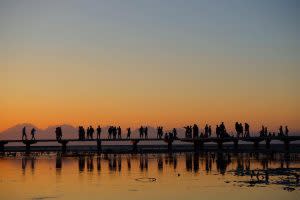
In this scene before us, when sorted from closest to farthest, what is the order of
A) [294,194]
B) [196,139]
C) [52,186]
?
[294,194]
[52,186]
[196,139]

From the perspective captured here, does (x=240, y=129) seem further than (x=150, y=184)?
Yes

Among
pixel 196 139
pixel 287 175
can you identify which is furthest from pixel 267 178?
pixel 196 139

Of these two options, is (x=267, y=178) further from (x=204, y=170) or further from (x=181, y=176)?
(x=204, y=170)

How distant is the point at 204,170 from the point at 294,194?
2136 cm

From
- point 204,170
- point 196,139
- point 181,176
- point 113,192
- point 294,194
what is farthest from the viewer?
point 196,139

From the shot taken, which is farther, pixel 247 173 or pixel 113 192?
pixel 247 173

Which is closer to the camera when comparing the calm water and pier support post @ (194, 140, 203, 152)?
the calm water

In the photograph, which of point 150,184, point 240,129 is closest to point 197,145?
point 240,129

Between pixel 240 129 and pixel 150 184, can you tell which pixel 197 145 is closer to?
pixel 240 129

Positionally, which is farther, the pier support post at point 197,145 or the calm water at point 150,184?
the pier support post at point 197,145

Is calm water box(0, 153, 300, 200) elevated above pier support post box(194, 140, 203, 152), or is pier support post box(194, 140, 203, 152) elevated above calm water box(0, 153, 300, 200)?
pier support post box(194, 140, 203, 152)

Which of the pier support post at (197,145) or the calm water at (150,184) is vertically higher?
the pier support post at (197,145)

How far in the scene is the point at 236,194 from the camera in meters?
38.9

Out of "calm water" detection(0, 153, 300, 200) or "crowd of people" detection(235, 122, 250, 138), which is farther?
"crowd of people" detection(235, 122, 250, 138)
